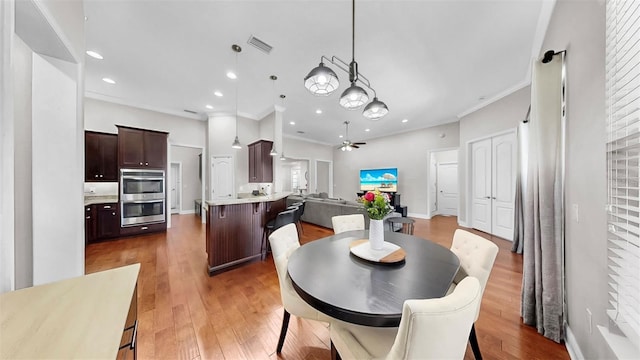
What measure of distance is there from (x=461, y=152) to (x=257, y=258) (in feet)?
18.5

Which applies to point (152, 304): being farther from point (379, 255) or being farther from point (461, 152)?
point (461, 152)

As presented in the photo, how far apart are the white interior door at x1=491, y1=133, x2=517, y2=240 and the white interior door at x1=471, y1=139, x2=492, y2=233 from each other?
0.41 ft

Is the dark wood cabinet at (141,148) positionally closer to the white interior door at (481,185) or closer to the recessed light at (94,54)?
the recessed light at (94,54)

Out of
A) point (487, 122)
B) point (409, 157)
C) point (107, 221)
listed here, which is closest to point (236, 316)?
point (107, 221)

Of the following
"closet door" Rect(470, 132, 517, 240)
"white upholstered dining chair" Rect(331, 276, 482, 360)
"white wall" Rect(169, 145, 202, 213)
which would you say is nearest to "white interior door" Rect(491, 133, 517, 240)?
"closet door" Rect(470, 132, 517, 240)

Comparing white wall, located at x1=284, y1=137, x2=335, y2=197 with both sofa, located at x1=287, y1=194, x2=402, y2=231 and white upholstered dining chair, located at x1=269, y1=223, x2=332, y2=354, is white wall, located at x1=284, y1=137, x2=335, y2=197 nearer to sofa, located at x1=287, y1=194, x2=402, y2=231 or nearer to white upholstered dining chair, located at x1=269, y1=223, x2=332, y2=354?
sofa, located at x1=287, y1=194, x2=402, y2=231

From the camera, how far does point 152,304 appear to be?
2062 mm

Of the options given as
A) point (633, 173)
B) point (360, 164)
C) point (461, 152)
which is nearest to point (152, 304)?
point (633, 173)

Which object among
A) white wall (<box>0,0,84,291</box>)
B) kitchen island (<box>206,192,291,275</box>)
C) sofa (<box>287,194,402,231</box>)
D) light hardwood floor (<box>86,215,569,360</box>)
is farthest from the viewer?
sofa (<box>287,194,402,231</box>)

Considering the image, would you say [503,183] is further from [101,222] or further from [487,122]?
[101,222]

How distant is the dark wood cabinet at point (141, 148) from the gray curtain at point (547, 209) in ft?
20.9

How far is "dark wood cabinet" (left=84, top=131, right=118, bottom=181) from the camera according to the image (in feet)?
13.9

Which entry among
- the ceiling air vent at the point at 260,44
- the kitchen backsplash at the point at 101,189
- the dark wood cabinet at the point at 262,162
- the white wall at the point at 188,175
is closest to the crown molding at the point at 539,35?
the ceiling air vent at the point at 260,44

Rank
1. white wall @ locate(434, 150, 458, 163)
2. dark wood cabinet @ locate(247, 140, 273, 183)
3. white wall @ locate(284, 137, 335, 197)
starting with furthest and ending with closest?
white wall @ locate(284, 137, 335, 197) → white wall @ locate(434, 150, 458, 163) → dark wood cabinet @ locate(247, 140, 273, 183)
